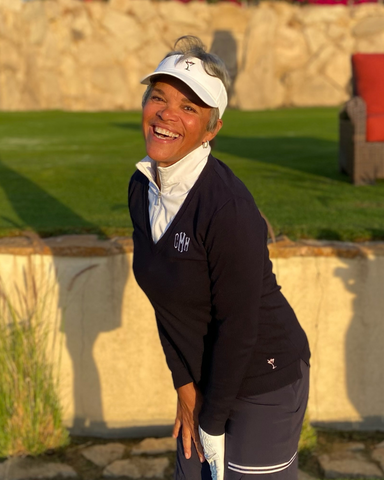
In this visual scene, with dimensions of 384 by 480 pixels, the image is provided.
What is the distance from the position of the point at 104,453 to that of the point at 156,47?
1957 cm

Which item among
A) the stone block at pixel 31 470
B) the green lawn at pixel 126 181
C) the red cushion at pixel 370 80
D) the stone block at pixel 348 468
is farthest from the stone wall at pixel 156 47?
the stone block at pixel 31 470

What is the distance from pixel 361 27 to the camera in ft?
75.0

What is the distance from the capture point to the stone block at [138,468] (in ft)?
12.5

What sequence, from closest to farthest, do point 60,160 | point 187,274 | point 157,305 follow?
point 187,274 < point 157,305 < point 60,160

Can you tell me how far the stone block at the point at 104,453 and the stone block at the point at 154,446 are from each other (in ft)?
0.29

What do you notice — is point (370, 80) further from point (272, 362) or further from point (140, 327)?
point (272, 362)

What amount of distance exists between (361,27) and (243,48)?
4.39 m

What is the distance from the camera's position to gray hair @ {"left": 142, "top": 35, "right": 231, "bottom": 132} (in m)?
2.00

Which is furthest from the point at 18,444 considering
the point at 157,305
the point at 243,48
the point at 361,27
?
the point at 361,27

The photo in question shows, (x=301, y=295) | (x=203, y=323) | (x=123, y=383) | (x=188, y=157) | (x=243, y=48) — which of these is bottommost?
(x=123, y=383)

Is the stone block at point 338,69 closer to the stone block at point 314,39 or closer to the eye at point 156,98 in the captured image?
the stone block at point 314,39

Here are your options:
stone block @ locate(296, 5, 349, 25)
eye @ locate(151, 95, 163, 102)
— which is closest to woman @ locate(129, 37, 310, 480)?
eye @ locate(151, 95, 163, 102)

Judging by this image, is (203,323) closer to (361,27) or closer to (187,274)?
(187,274)

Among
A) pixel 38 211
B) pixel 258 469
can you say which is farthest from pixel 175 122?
pixel 38 211
